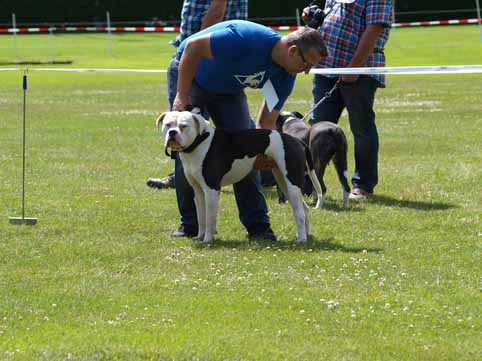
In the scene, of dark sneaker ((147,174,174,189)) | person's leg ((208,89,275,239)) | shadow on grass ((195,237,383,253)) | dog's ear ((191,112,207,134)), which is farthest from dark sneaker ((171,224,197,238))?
dark sneaker ((147,174,174,189))

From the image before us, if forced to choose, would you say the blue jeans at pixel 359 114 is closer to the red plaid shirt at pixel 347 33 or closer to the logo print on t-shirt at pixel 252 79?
the red plaid shirt at pixel 347 33

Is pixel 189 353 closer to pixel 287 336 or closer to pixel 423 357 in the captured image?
pixel 287 336

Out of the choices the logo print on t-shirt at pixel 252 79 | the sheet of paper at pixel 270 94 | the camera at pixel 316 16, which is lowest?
the sheet of paper at pixel 270 94

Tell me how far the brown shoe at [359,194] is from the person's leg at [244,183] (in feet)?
6.56

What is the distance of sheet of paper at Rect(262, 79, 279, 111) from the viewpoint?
7.70 metres

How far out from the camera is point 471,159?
497 inches

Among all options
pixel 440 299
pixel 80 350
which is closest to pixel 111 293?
pixel 80 350

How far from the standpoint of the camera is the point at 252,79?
7.67 m

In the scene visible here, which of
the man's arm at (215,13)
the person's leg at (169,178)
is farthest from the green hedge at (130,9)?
the man's arm at (215,13)

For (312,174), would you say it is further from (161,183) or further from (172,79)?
(161,183)

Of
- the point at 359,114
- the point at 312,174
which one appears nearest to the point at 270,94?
the point at 312,174

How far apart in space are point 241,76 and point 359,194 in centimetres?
296

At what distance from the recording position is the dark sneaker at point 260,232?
8152mm

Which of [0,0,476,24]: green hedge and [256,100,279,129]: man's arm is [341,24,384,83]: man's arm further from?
[0,0,476,24]: green hedge
